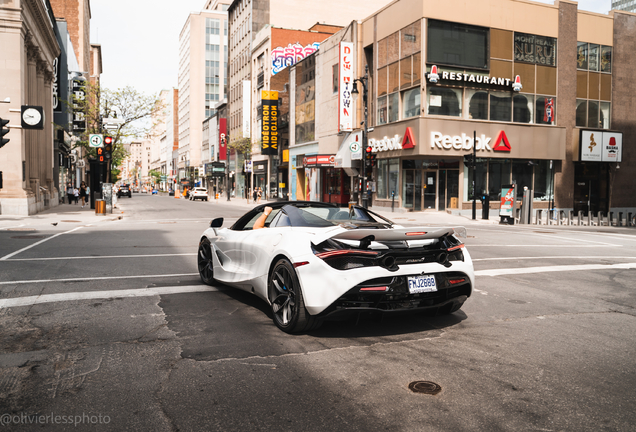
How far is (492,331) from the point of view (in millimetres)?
5715

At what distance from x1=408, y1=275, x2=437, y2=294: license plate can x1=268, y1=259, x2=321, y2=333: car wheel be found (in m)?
0.99

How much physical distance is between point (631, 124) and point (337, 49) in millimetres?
24289

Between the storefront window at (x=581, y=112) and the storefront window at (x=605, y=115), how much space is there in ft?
6.89

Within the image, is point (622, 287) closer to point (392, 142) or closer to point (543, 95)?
point (392, 142)

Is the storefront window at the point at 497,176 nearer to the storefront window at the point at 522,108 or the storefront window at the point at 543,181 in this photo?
the storefront window at the point at 543,181

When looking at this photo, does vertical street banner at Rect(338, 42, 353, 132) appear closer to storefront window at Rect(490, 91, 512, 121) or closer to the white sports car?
storefront window at Rect(490, 91, 512, 121)

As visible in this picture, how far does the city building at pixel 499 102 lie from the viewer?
33406 mm

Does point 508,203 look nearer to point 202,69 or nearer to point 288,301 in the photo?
point 288,301

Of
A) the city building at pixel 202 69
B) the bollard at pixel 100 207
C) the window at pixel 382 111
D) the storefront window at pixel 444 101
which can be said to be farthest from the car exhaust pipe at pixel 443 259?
the city building at pixel 202 69

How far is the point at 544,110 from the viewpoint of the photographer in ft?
120

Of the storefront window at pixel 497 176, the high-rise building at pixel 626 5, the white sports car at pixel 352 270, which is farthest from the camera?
the high-rise building at pixel 626 5

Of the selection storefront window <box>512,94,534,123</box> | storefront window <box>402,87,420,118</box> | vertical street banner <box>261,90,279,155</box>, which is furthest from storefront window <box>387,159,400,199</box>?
vertical street banner <box>261,90,279,155</box>

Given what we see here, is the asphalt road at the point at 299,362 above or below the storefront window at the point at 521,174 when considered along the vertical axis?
below

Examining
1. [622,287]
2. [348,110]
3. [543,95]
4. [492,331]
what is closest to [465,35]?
[543,95]
